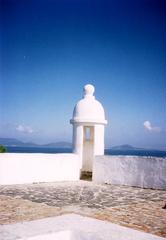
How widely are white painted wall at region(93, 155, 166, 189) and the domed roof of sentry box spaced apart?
1.50 metres

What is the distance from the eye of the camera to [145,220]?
19.3ft

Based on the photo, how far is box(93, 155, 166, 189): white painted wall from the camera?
33.9 feet

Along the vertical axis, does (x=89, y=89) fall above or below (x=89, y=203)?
above

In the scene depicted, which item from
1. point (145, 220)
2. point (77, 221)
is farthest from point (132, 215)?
point (77, 221)

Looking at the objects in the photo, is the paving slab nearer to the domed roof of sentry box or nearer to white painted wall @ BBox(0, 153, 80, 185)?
white painted wall @ BBox(0, 153, 80, 185)

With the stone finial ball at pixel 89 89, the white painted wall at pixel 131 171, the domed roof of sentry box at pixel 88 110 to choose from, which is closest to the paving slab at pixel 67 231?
the white painted wall at pixel 131 171

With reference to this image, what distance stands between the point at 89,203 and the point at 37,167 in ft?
13.3

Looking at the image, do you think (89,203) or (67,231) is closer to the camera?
Answer: (67,231)

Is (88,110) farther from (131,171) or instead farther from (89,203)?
(89,203)

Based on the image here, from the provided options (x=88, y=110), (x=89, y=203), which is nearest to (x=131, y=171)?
(x=88, y=110)

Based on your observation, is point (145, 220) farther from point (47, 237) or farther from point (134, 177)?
point (134, 177)

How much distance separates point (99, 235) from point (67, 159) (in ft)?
25.6

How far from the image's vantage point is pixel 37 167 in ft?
36.8

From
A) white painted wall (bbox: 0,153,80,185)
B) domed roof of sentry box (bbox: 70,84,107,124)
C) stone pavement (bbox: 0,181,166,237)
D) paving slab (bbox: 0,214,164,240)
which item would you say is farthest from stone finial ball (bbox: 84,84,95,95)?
paving slab (bbox: 0,214,164,240)
